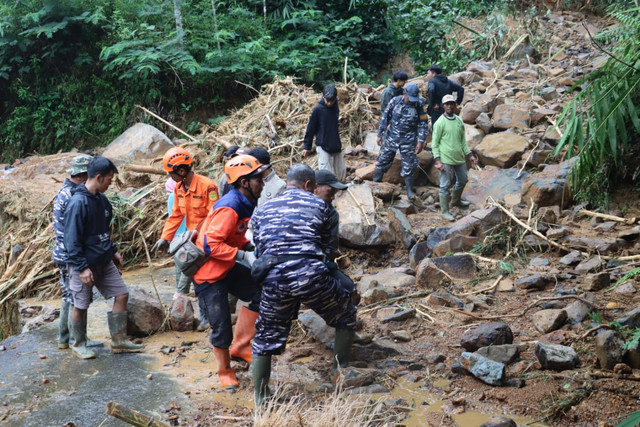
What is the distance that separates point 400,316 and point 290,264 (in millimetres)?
2002

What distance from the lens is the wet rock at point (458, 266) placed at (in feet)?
21.9

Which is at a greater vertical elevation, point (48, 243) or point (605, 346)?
point (605, 346)

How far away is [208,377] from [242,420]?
0.95 m

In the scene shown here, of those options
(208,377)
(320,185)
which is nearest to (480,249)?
(320,185)

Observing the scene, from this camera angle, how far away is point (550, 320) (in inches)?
201

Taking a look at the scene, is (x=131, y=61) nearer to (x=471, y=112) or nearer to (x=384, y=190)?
(x=471, y=112)

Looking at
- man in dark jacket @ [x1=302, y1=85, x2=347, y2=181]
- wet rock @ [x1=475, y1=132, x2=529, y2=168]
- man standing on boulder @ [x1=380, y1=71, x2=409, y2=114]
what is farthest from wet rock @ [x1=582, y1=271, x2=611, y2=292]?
man standing on boulder @ [x1=380, y1=71, x2=409, y2=114]

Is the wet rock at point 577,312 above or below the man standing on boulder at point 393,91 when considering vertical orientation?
below

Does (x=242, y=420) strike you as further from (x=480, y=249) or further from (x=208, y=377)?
(x=480, y=249)

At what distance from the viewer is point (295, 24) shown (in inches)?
642

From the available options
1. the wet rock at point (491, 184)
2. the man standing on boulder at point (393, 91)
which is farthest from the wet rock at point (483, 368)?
the man standing on boulder at point (393, 91)

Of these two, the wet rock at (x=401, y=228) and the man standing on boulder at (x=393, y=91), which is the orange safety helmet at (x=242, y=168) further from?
the man standing on boulder at (x=393, y=91)

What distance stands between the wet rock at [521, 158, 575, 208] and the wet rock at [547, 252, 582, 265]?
1.75 meters

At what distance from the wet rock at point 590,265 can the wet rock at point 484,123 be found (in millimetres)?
5172
